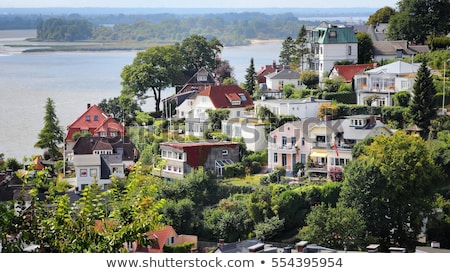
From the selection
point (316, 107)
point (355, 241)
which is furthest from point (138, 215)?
point (316, 107)

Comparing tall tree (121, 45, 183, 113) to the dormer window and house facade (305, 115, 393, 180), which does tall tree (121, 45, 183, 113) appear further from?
house facade (305, 115, 393, 180)

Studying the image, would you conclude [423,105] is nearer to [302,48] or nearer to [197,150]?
[197,150]

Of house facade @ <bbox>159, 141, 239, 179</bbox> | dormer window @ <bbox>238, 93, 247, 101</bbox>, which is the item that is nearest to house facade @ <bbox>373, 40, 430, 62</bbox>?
dormer window @ <bbox>238, 93, 247, 101</bbox>

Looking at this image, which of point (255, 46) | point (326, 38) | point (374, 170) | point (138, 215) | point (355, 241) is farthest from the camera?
point (255, 46)

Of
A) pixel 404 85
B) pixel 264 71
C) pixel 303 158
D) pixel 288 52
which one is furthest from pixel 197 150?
pixel 264 71

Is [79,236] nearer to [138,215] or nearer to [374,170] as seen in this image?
[138,215]
